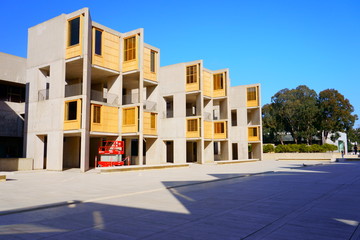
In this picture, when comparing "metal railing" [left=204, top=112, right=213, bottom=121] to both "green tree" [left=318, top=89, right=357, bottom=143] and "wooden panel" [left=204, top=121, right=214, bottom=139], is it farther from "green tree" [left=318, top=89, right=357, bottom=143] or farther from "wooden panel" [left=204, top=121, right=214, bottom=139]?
"green tree" [left=318, top=89, right=357, bottom=143]

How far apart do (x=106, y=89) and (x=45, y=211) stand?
1062 inches

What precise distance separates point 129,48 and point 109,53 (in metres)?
2.23

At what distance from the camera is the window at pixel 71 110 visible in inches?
1034

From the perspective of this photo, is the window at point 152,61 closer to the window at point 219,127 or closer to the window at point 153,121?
the window at point 153,121

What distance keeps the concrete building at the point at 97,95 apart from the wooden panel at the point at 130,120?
0.09 m

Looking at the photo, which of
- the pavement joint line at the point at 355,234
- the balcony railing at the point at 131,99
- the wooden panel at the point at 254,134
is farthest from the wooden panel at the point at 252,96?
the pavement joint line at the point at 355,234

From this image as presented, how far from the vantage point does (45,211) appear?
8.09 metres

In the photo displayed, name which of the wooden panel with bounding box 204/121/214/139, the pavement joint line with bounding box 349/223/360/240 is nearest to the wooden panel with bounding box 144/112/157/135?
the wooden panel with bounding box 204/121/214/139

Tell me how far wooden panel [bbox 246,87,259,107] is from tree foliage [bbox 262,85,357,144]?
80.6ft

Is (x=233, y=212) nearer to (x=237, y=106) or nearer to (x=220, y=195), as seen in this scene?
(x=220, y=195)

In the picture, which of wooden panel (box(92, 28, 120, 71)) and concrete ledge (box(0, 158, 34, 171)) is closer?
concrete ledge (box(0, 158, 34, 171))

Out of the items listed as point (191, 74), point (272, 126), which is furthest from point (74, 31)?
point (272, 126)

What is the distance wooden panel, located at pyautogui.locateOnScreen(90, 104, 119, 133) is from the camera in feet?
87.3

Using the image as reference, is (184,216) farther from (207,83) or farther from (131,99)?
(207,83)
